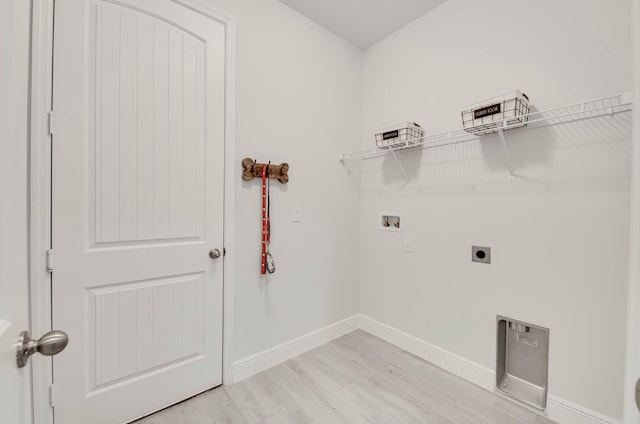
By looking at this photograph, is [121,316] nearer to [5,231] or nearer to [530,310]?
[5,231]

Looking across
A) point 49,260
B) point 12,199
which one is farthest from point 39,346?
point 49,260

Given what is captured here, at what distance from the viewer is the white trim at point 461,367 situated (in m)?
1.48

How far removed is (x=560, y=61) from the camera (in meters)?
1.54

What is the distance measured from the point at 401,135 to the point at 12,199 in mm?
2027

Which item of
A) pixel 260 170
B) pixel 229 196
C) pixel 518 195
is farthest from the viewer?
pixel 260 170

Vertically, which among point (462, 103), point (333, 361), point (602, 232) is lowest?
point (333, 361)

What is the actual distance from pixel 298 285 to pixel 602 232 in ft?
6.13

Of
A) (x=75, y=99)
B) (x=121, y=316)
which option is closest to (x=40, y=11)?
(x=75, y=99)

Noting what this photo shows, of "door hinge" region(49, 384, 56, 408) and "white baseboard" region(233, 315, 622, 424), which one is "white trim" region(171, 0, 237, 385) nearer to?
"white baseboard" region(233, 315, 622, 424)

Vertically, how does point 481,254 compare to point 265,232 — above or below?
below

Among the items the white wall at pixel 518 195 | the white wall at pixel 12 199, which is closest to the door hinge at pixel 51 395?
the white wall at pixel 12 199

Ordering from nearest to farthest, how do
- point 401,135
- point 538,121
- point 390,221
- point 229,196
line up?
point 538,121, point 229,196, point 401,135, point 390,221

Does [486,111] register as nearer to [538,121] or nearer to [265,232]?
[538,121]

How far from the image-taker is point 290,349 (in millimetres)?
2162
